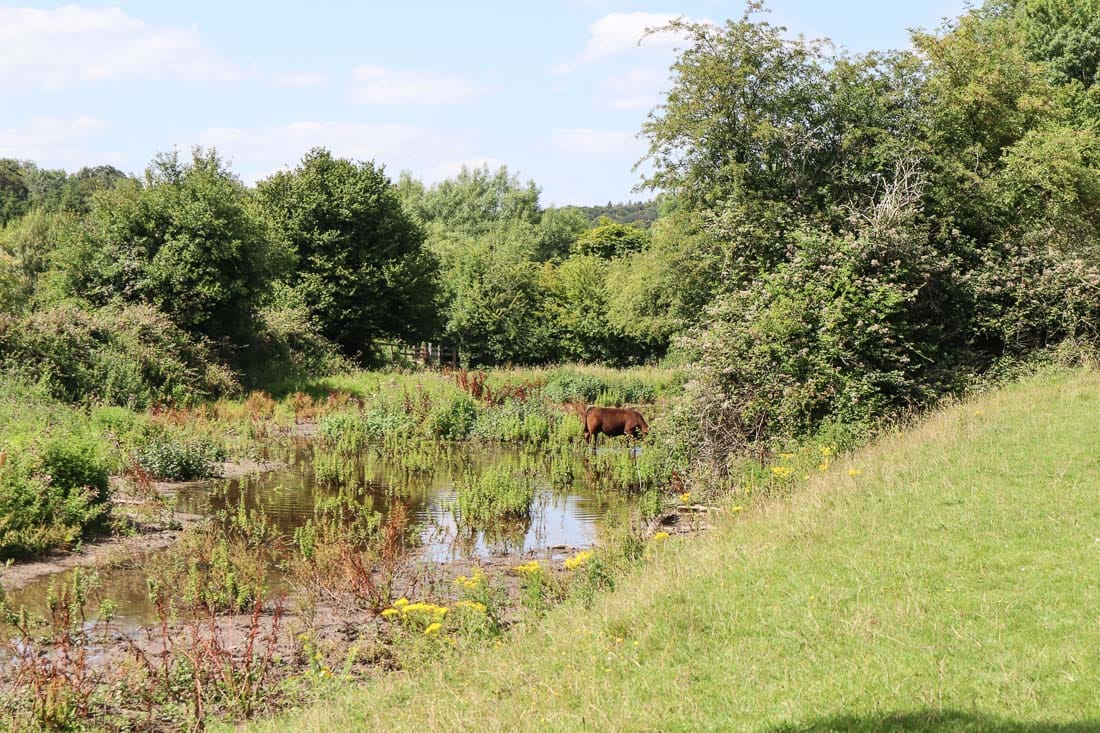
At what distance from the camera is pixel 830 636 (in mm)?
6949

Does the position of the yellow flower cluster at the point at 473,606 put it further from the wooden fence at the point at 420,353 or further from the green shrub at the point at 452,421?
the wooden fence at the point at 420,353

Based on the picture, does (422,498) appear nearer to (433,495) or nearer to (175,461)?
(433,495)

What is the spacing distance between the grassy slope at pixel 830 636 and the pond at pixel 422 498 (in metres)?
4.16

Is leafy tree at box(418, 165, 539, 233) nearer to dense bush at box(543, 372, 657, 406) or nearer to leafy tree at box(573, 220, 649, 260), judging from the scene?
leafy tree at box(573, 220, 649, 260)

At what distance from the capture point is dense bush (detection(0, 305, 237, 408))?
2278 cm

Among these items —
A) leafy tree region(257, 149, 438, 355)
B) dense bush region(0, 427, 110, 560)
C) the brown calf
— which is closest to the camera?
dense bush region(0, 427, 110, 560)

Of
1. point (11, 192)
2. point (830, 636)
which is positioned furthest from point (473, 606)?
point (11, 192)

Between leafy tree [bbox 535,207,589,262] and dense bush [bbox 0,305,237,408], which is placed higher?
leafy tree [bbox 535,207,589,262]

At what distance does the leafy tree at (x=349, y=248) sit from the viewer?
39906 mm

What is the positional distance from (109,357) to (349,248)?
1747 centimetres

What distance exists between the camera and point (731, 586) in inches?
324

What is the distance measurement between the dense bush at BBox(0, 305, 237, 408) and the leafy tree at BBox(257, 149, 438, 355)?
40.0ft

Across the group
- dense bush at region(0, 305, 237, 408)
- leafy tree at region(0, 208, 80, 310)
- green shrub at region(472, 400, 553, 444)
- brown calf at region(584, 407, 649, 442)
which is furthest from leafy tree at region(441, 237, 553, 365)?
leafy tree at region(0, 208, 80, 310)

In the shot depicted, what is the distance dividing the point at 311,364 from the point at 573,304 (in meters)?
24.8
